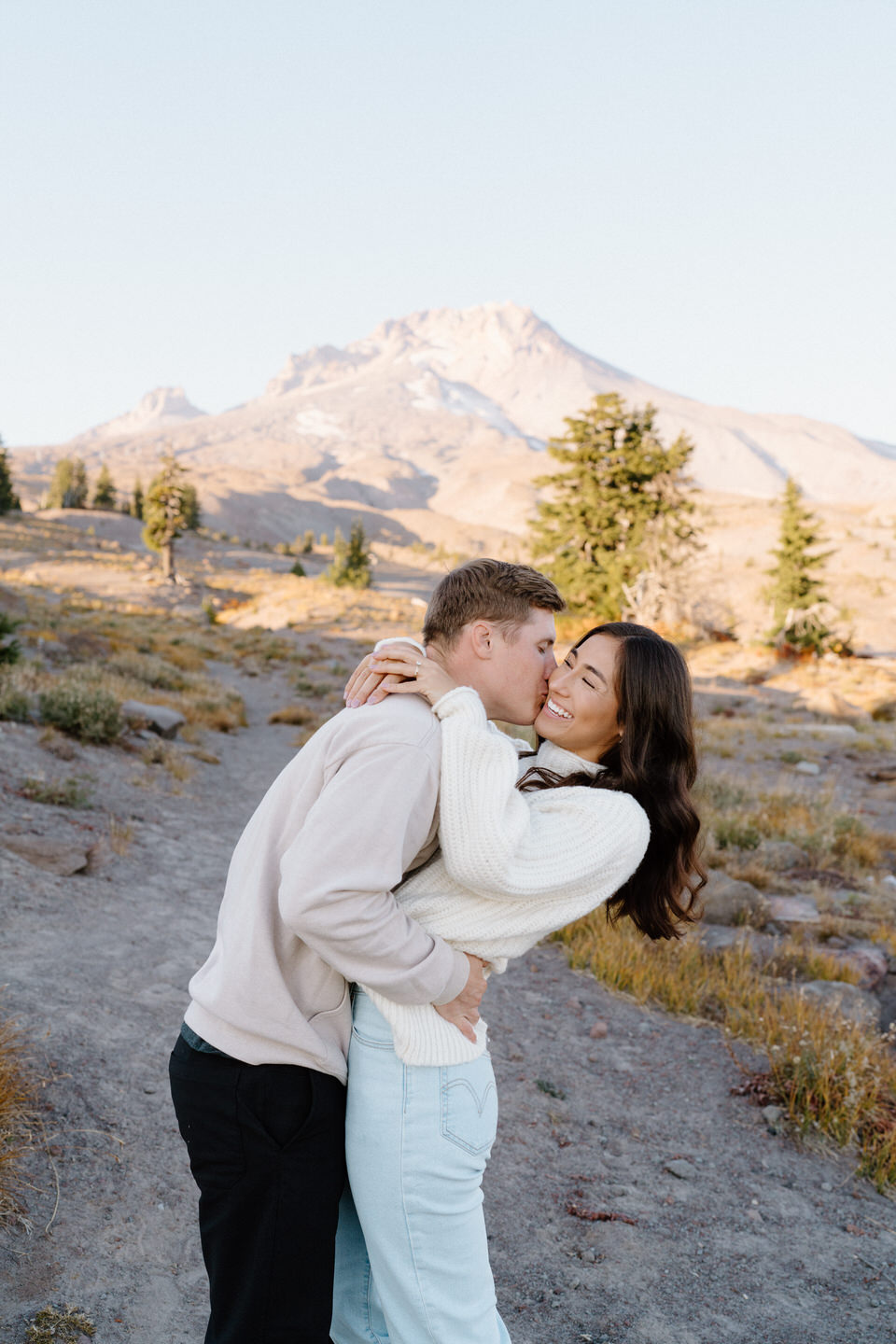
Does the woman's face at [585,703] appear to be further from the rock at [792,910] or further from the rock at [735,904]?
the rock at [792,910]

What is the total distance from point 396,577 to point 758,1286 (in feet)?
247

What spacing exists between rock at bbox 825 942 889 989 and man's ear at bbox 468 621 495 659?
5.94 metres

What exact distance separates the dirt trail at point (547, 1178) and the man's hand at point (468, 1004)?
668 mm

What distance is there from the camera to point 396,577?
3071 inches

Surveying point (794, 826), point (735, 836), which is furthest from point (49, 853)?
point (794, 826)

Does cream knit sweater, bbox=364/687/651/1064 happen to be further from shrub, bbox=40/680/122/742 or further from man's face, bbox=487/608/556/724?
shrub, bbox=40/680/122/742

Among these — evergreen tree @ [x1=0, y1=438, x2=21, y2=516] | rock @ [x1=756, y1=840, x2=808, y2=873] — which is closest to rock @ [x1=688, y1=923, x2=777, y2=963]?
rock @ [x1=756, y1=840, x2=808, y2=873]

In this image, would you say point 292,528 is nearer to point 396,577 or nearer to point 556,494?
point 396,577

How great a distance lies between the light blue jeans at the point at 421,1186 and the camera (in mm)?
1871

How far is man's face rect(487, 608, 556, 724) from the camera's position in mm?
2283

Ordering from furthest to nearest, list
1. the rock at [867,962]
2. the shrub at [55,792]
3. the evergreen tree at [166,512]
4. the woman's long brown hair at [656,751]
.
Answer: the evergreen tree at [166,512]
the shrub at [55,792]
the rock at [867,962]
the woman's long brown hair at [656,751]

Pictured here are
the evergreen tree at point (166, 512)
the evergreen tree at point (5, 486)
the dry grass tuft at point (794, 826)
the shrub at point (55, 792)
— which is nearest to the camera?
the shrub at point (55, 792)

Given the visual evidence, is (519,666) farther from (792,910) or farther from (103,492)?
(103,492)

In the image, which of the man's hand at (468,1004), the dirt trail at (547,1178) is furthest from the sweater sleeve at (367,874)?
the dirt trail at (547,1178)
